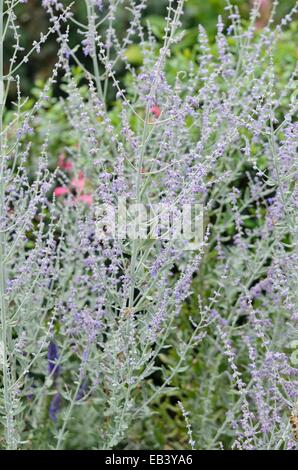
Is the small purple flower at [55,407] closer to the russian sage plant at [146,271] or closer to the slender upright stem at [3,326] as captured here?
the russian sage plant at [146,271]

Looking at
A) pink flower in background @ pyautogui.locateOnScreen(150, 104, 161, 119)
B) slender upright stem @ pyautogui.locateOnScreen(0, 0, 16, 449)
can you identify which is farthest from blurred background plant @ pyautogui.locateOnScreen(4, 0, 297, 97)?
slender upright stem @ pyautogui.locateOnScreen(0, 0, 16, 449)

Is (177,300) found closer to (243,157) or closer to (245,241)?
(245,241)

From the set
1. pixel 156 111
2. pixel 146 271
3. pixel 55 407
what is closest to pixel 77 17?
pixel 156 111

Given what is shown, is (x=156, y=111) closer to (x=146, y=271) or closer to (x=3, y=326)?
(x=146, y=271)

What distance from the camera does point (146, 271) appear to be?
3273 millimetres

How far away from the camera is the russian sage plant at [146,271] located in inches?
117

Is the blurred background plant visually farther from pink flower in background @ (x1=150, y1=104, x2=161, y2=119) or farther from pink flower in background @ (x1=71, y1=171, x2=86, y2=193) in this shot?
pink flower in background @ (x1=71, y1=171, x2=86, y2=193)

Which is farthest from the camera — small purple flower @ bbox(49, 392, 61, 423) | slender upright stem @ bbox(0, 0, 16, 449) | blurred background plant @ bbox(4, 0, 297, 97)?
blurred background plant @ bbox(4, 0, 297, 97)

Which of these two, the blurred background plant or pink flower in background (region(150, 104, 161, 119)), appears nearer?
pink flower in background (region(150, 104, 161, 119))

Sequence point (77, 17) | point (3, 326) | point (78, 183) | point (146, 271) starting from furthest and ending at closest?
1. point (77, 17)
2. point (78, 183)
3. point (146, 271)
4. point (3, 326)

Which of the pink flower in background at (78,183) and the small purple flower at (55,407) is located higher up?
the pink flower in background at (78,183)

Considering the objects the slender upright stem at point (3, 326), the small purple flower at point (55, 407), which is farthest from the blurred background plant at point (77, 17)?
the slender upright stem at point (3, 326)

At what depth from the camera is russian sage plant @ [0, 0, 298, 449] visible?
2.98 m
